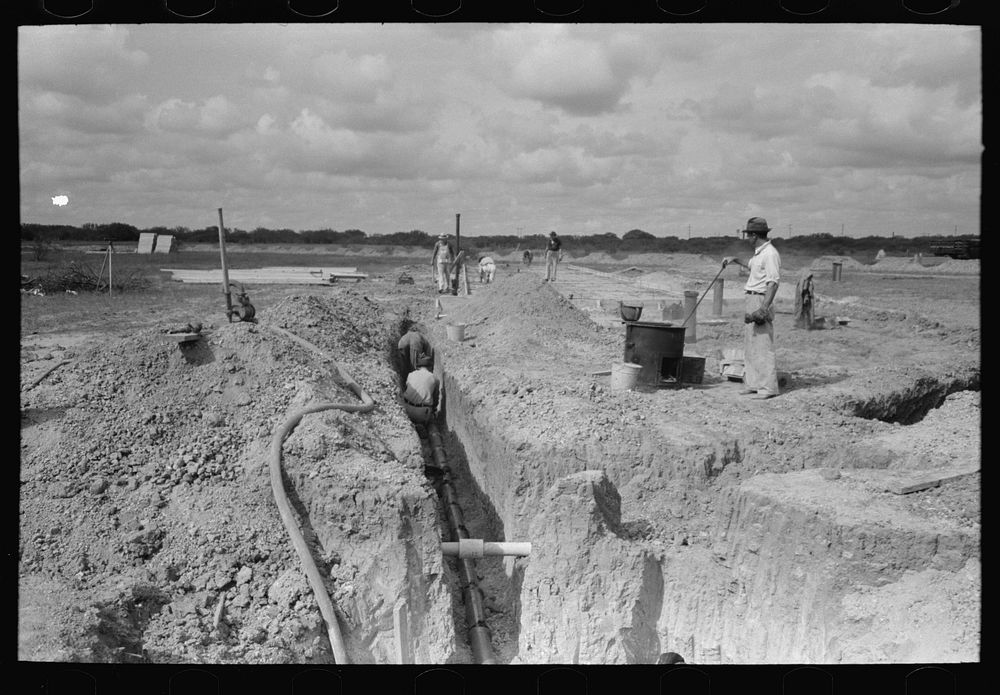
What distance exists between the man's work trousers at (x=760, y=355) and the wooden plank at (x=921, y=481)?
2.82m

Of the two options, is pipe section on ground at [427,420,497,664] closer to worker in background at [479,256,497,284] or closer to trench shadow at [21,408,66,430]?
trench shadow at [21,408,66,430]

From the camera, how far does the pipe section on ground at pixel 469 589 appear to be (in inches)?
195

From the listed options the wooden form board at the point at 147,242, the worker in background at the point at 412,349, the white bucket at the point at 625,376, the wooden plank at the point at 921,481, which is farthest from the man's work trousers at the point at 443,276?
the wooden form board at the point at 147,242

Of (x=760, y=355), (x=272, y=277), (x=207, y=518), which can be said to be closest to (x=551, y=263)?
(x=272, y=277)

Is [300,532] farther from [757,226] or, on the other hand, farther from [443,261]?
[443,261]

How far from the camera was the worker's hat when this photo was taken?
25.0 feet

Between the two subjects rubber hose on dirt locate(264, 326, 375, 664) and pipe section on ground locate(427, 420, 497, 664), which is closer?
rubber hose on dirt locate(264, 326, 375, 664)

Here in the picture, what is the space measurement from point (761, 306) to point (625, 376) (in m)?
1.71

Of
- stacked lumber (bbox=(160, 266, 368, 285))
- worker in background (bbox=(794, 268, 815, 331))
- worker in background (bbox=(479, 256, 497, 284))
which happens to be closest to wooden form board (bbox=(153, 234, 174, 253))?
stacked lumber (bbox=(160, 266, 368, 285))

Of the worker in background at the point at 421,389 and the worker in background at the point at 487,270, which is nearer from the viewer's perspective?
the worker in background at the point at 421,389

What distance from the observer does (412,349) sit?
10.9 metres

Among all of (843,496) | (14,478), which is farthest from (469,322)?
(14,478)

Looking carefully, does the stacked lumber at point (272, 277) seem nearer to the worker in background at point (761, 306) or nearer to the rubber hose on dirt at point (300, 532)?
the worker in background at point (761, 306)
